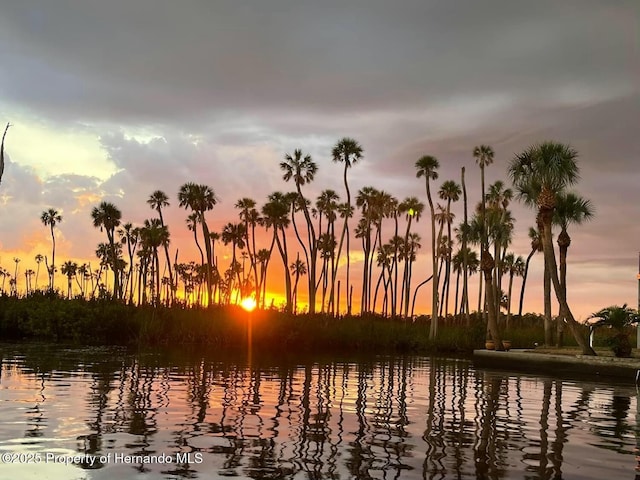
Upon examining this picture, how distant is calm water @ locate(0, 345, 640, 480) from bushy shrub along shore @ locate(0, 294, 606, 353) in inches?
932

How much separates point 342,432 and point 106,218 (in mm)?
81416

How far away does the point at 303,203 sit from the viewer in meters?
73.3

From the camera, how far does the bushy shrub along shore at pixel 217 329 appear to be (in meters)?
50.0

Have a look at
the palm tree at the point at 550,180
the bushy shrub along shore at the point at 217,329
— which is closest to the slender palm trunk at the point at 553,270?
the palm tree at the point at 550,180

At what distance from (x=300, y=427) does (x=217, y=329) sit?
120 feet

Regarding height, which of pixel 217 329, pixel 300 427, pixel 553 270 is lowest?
pixel 300 427

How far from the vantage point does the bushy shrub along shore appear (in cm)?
5003

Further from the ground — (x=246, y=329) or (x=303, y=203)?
(x=303, y=203)

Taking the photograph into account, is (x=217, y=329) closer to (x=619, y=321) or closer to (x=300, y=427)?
(x=619, y=321)

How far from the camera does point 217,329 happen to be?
4984 cm

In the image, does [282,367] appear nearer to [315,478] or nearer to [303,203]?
[315,478]

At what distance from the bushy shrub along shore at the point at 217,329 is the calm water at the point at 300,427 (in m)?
23.7

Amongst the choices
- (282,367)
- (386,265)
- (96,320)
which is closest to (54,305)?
(96,320)
